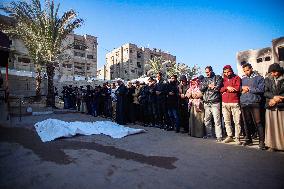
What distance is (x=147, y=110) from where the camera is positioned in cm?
A: 997

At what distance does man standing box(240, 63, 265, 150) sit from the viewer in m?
5.21

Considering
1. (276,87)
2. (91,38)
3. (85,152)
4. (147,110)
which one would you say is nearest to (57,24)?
(147,110)

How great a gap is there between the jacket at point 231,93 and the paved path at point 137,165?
1114 mm

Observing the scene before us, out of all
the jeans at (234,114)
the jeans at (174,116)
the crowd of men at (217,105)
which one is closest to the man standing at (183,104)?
the crowd of men at (217,105)

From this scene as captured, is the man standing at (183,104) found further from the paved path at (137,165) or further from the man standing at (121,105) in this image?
the man standing at (121,105)

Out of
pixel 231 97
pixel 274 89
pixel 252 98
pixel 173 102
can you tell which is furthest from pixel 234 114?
pixel 173 102

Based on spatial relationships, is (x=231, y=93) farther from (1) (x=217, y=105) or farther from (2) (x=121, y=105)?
(2) (x=121, y=105)

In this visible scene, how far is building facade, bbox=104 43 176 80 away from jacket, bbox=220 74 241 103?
55.8 metres

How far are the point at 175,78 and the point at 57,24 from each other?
1386 centimetres

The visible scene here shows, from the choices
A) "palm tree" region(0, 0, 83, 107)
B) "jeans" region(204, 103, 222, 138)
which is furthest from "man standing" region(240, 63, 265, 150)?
"palm tree" region(0, 0, 83, 107)

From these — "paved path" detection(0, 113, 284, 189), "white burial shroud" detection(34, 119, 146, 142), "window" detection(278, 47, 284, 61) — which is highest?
"window" detection(278, 47, 284, 61)

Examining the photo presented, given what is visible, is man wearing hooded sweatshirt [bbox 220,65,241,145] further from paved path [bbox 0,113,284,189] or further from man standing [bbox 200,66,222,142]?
paved path [bbox 0,113,284,189]

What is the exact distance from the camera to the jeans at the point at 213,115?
6168mm

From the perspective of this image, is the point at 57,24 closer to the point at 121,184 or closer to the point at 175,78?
the point at 175,78
